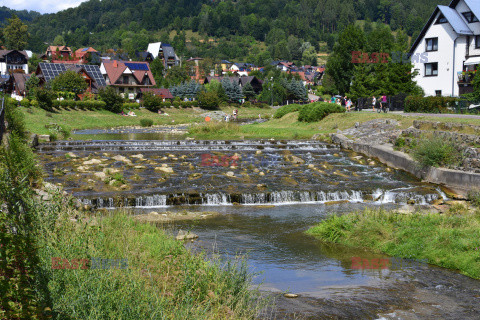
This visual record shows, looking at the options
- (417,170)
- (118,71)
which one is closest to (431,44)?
(417,170)

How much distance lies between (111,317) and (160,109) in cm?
8048

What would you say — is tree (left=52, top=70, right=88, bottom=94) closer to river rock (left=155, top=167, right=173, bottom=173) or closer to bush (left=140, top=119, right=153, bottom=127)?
bush (left=140, top=119, right=153, bottom=127)

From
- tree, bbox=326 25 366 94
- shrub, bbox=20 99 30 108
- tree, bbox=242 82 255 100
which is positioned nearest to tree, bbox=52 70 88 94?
shrub, bbox=20 99 30 108

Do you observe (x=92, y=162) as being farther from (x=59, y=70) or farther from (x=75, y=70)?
(x=59, y=70)

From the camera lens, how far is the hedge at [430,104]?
3791 cm

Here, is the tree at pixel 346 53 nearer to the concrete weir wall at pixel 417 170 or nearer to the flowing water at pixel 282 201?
the flowing water at pixel 282 201

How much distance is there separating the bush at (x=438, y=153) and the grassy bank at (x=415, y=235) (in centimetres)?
853

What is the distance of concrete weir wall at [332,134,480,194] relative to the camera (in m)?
21.1

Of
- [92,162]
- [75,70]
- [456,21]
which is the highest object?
[456,21]

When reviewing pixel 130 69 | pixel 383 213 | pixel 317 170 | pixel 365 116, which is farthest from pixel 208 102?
pixel 383 213

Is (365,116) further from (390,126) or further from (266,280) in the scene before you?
(266,280)

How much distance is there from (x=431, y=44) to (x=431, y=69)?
2.75 meters

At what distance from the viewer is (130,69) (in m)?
108

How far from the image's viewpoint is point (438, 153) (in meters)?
23.7
